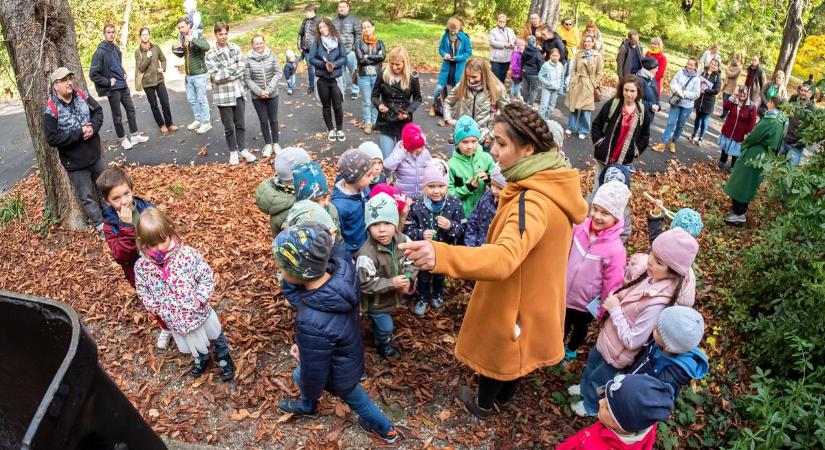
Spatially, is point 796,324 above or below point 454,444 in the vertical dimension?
Answer: above

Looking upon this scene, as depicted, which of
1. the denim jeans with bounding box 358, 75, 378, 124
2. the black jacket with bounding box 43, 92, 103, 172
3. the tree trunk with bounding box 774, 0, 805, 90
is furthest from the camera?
the tree trunk with bounding box 774, 0, 805, 90

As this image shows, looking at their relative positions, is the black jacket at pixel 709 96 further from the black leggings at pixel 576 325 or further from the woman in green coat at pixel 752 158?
the black leggings at pixel 576 325

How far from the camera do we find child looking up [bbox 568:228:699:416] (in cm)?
343

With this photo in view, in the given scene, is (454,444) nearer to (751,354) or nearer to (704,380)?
(704,380)

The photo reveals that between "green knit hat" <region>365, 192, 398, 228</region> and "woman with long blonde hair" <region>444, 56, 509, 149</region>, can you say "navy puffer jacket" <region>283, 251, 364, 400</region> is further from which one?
"woman with long blonde hair" <region>444, 56, 509, 149</region>

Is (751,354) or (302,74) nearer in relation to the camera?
(751,354)

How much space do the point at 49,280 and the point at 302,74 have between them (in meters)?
9.27

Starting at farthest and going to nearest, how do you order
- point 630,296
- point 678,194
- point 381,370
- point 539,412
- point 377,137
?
1. point 377,137
2. point 678,194
3. point 381,370
4. point 539,412
5. point 630,296

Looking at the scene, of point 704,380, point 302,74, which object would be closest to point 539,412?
point 704,380

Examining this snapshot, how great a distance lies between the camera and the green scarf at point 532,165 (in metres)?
2.83

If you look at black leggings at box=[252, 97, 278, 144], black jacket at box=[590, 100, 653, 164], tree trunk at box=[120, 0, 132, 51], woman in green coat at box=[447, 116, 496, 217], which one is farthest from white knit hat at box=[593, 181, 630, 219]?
tree trunk at box=[120, 0, 132, 51]

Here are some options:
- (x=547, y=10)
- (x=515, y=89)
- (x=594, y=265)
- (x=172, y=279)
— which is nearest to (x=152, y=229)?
(x=172, y=279)

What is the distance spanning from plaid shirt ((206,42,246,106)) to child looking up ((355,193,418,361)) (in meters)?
5.09

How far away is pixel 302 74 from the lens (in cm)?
1382
